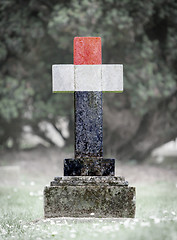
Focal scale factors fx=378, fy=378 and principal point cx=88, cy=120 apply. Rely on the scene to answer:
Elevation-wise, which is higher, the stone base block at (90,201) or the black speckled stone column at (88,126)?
the black speckled stone column at (88,126)

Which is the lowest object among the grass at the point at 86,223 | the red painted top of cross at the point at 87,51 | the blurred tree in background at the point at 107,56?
the grass at the point at 86,223

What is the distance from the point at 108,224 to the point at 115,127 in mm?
7774

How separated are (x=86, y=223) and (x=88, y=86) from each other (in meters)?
1.94

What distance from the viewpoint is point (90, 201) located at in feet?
16.3

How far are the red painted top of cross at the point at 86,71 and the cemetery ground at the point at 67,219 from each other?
74.5 inches

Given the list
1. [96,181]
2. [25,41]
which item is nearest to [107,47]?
[25,41]

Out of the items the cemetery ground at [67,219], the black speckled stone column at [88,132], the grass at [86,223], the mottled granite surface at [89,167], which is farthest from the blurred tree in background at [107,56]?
the mottled granite surface at [89,167]

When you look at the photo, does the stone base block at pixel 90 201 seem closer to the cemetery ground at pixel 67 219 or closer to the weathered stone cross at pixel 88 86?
the cemetery ground at pixel 67 219

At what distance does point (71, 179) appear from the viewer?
511cm

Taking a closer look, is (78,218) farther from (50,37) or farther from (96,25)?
(50,37)

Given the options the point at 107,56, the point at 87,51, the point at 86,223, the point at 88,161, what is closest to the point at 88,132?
the point at 88,161

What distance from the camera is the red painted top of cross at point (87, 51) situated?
5461mm

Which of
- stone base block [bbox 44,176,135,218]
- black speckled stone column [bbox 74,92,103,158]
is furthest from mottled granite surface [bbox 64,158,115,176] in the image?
stone base block [bbox 44,176,135,218]

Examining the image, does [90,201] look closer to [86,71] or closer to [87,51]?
[86,71]
